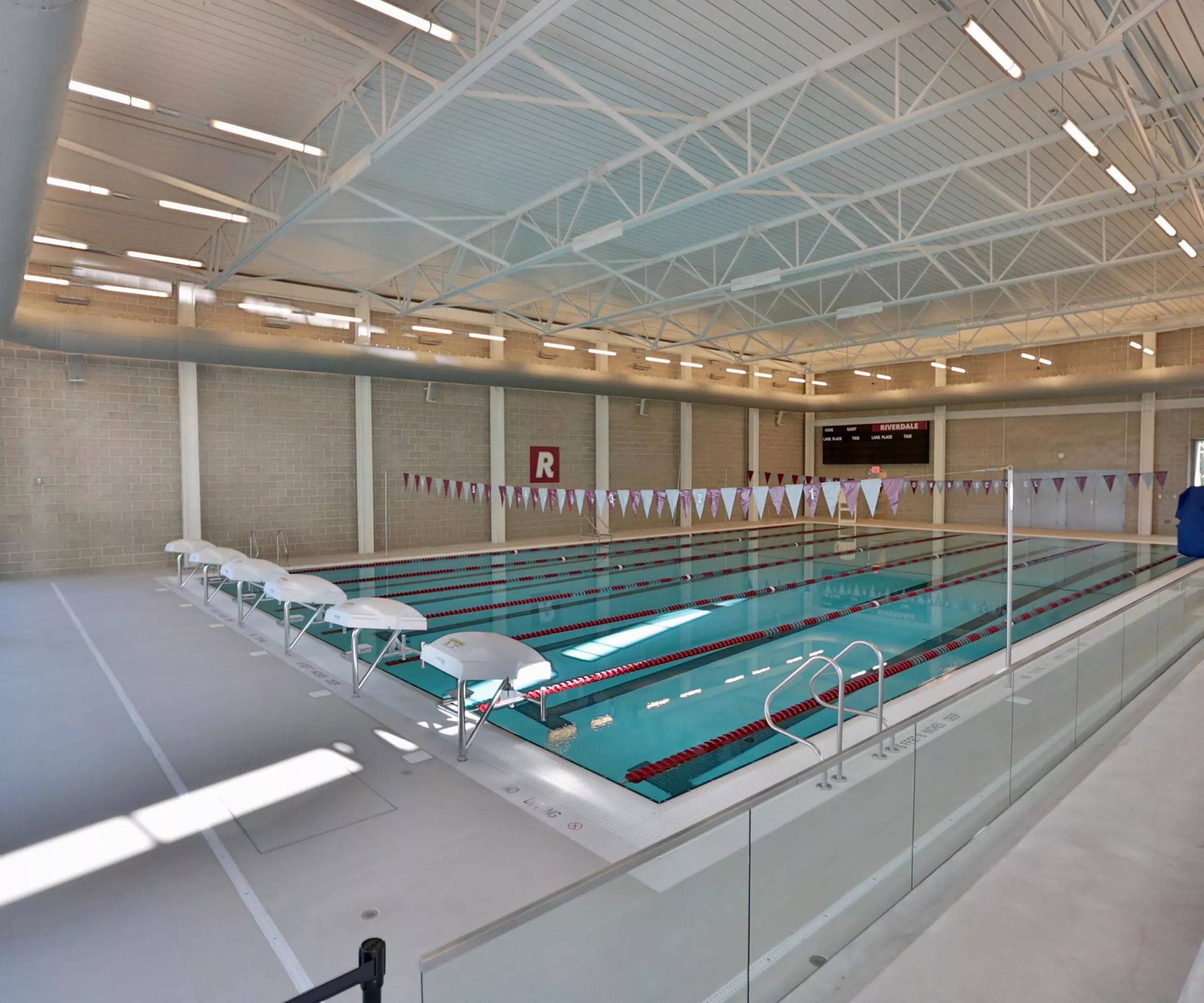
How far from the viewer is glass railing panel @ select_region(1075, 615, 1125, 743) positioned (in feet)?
15.4

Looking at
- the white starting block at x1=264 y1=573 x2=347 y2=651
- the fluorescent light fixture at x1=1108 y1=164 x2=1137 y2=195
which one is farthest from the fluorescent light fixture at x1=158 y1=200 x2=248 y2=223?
the fluorescent light fixture at x1=1108 y1=164 x2=1137 y2=195

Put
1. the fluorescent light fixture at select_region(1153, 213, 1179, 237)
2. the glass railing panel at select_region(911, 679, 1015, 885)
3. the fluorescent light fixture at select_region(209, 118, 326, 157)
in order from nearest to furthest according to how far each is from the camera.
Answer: the glass railing panel at select_region(911, 679, 1015, 885)
the fluorescent light fixture at select_region(209, 118, 326, 157)
the fluorescent light fixture at select_region(1153, 213, 1179, 237)

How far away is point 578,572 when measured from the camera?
12391 mm

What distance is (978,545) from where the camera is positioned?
16078 millimetres

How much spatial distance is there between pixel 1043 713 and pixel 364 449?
12366mm

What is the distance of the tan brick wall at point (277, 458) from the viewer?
12445 millimetres

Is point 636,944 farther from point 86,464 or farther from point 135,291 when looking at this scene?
point 135,291

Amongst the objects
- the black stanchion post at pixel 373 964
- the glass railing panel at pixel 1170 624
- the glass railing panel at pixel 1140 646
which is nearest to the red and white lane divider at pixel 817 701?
the glass railing panel at pixel 1140 646

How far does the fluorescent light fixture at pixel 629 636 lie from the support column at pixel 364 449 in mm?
7444

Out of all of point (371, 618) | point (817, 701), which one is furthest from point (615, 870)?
point (371, 618)

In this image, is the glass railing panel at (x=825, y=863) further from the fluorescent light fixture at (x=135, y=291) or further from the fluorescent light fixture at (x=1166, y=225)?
the fluorescent light fixture at (x=135, y=291)

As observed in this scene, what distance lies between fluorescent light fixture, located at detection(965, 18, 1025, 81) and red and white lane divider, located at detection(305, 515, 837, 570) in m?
10.9

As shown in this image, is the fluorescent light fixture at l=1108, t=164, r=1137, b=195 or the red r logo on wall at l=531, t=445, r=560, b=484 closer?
the fluorescent light fixture at l=1108, t=164, r=1137, b=195

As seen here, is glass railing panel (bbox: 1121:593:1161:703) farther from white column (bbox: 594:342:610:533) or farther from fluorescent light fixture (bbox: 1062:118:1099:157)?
white column (bbox: 594:342:610:533)
